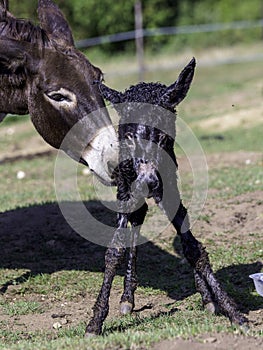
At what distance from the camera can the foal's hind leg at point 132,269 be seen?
18.1 ft

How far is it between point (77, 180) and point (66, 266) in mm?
3414

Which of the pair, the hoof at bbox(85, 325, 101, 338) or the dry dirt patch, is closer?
the dry dirt patch

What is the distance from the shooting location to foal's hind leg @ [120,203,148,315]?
5523 millimetres

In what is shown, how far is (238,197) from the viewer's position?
27.6 ft

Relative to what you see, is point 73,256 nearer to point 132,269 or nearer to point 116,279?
point 116,279

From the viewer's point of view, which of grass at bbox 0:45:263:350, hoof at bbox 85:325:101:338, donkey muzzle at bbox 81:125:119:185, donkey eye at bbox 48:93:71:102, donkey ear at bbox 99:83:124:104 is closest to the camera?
hoof at bbox 85:325:101:338

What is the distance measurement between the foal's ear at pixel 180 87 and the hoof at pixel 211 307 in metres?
1.49

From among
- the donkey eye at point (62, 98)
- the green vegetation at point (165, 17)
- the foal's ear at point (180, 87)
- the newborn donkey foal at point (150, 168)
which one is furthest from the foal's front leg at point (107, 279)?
the green vegetation at point (165, 17)

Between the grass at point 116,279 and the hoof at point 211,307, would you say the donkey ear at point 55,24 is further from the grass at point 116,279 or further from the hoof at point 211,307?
the hoof at point 211,307

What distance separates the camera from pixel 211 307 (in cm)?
524

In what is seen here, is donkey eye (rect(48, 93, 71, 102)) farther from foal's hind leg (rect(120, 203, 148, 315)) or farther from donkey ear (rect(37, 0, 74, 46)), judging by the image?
foal's hind leg (rect(120, 203, 148, 315))

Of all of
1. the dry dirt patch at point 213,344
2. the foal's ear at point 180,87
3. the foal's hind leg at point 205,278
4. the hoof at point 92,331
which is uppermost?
the foal's ear at point 180,87

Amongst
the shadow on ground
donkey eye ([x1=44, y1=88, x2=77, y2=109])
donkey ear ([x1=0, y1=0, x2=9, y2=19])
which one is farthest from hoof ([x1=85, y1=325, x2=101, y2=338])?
donkey ear ([x1=0, y1=0, x2=9, y2=19])

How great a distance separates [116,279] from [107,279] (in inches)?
68.1
